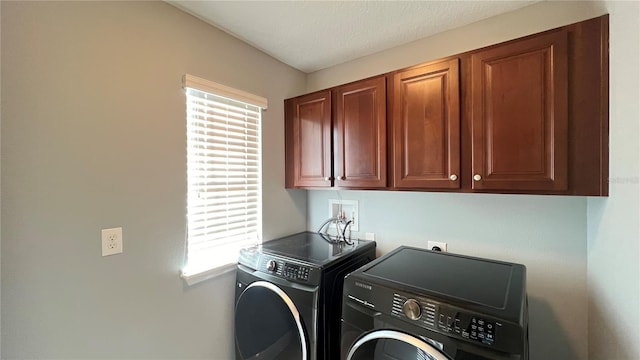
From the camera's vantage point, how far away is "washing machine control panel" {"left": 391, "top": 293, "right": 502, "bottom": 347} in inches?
31.9

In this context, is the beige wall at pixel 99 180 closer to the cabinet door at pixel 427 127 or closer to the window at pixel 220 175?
the window at pixel 220 175

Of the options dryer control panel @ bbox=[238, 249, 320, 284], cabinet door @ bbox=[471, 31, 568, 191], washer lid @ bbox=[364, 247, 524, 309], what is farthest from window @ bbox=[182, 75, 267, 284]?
cabinet door @ bbox=[471, 31, 568, 191]

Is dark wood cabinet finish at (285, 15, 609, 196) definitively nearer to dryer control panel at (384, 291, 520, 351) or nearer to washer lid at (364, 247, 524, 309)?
washer lid at (364, 247, 524, 309)

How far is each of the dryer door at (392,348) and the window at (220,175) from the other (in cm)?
98

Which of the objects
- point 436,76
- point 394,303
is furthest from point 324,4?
point 394,303

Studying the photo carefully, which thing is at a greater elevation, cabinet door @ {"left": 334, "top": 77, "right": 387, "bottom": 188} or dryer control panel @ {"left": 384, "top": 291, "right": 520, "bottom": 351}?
cabinet door @ {"left": 334, "top": 77, "right": 387, "bottom": 188}

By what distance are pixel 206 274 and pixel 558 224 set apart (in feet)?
6.46

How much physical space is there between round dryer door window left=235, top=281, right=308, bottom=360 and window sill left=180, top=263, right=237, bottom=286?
0.64 ft

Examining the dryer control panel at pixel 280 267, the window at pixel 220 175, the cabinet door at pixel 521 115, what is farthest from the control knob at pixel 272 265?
the cabinet door at pixel 521 115

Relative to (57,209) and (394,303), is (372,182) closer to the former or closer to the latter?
(394,303)

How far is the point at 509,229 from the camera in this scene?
1420 millimetres

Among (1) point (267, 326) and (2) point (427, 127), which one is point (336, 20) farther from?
(1) point (267, 326)

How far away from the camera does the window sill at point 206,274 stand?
141 cm

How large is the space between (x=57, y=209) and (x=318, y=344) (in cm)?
131
